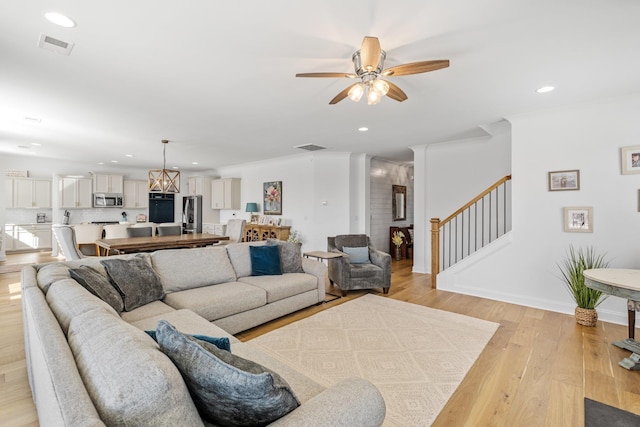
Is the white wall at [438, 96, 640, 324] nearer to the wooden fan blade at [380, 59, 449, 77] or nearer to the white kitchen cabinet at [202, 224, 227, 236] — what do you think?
the wooden fan blade at [380, 59, 449, 77]

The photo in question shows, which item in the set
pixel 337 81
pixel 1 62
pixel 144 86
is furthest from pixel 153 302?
pixel 337 81

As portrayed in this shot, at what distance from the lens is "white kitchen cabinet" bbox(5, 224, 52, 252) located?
7.53 meters

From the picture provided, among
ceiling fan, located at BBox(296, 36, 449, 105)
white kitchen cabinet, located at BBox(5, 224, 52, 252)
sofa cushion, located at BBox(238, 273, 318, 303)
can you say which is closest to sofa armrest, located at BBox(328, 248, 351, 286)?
sofa cushion, located at BBox(238, 273, 318, 303)

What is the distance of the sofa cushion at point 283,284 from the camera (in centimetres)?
338

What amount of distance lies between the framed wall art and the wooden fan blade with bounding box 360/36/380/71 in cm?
564

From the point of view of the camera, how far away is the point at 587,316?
3.35 meters

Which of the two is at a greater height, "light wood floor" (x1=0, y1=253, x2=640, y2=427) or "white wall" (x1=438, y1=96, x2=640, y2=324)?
"white wall" (x1=438, y1=96, x2=640, y2=324)

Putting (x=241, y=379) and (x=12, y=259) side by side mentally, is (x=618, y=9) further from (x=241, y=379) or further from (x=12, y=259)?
(x=12, y=259)

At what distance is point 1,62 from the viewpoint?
2635 millimetres

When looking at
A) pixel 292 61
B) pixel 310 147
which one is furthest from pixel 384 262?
pixel 292 61

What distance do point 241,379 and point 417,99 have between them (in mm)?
3400

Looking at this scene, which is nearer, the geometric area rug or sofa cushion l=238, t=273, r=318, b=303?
the geometric area rug

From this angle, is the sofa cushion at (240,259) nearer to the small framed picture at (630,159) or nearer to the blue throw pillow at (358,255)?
the blue throw pillow at (358,255)

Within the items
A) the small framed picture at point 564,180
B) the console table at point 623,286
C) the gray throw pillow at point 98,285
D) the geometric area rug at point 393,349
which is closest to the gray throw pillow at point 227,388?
the geometric area rug at point 393,349
